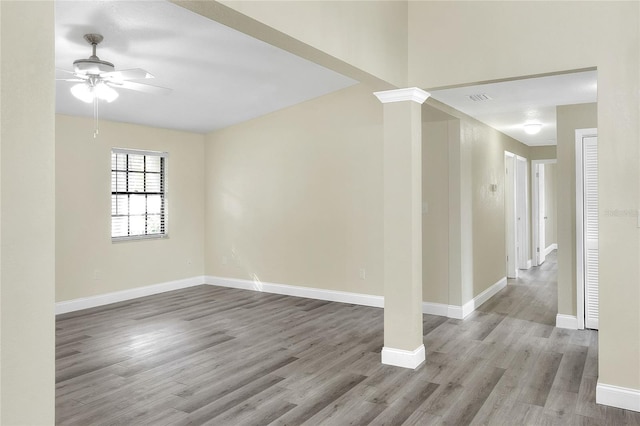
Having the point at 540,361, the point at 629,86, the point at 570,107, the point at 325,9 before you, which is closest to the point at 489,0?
the point at 629,86

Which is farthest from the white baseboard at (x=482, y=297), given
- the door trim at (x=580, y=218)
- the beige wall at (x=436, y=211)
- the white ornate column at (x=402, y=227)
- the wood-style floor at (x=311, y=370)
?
the white ornate column at (x=402, y=227)

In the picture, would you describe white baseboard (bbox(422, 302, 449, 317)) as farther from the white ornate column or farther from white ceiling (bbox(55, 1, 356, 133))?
white ceiling (bbox(55, 1, 356, 133))

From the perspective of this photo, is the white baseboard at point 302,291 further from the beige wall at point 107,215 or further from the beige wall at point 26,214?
the beige wall at point 26,214

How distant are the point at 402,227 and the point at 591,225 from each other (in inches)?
92.6

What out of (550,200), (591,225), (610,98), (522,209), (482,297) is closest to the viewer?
(610,98)

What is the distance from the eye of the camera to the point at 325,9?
2.90 m

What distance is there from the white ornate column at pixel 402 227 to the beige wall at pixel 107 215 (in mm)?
4110

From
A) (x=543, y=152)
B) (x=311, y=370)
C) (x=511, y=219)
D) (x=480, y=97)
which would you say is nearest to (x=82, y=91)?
(x=311, y=370)

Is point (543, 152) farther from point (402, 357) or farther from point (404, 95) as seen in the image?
point (402, 357)

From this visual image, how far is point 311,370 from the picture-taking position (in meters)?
3.85

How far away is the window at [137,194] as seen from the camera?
6531 mm

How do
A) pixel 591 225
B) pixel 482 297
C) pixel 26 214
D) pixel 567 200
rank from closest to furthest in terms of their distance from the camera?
1. pixel 26 214
2. pixel 591 225
3. pixel 567 200
4. pixel 482 297

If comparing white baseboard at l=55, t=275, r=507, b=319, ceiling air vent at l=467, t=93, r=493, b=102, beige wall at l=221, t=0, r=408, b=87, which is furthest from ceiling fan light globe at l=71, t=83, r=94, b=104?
ceiling air vent at l=467, t=93, r=493, b=102

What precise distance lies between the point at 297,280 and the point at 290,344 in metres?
2.18
